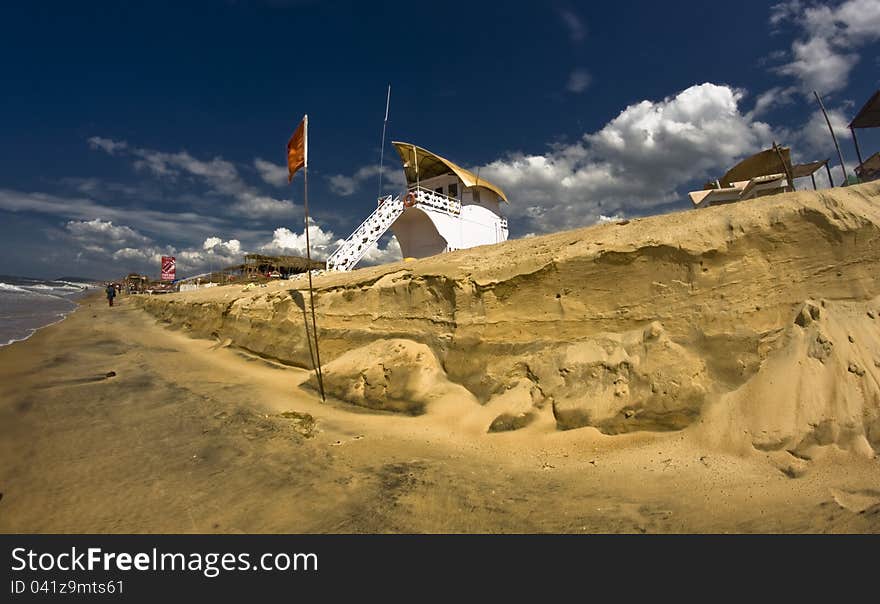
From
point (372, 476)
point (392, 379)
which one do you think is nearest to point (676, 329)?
point (372, 476)

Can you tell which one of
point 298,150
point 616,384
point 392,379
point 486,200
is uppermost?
point 486,200

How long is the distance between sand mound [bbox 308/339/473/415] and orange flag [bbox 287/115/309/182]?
452 centimetres

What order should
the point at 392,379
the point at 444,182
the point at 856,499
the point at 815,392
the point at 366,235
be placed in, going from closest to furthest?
the point at 856,499 → the point at 815,392 → the point at 392,379 → the point at 366,235 → the point at 444,182

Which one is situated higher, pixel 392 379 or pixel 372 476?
pixel 392 379

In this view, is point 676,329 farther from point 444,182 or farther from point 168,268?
point 168,268

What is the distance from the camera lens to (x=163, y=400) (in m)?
7.53

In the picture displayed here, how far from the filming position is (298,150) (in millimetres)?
9000

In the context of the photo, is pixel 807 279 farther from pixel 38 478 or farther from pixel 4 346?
pixel 4 346

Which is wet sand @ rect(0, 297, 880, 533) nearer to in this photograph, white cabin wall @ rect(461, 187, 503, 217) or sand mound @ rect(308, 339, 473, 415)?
sand mound @ rect(308, 339, 473, 415)

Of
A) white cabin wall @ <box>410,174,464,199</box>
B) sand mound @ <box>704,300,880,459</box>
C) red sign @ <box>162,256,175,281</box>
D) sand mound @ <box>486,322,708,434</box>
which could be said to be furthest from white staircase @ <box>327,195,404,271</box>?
red sign @ <box>162,256,175,281</box>

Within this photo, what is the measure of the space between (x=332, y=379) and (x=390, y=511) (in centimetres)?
439

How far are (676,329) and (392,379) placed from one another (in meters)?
4.38

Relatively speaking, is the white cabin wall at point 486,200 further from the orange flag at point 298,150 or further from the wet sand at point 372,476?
the wet sand at point 372,476

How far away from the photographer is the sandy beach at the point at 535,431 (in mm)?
3416
